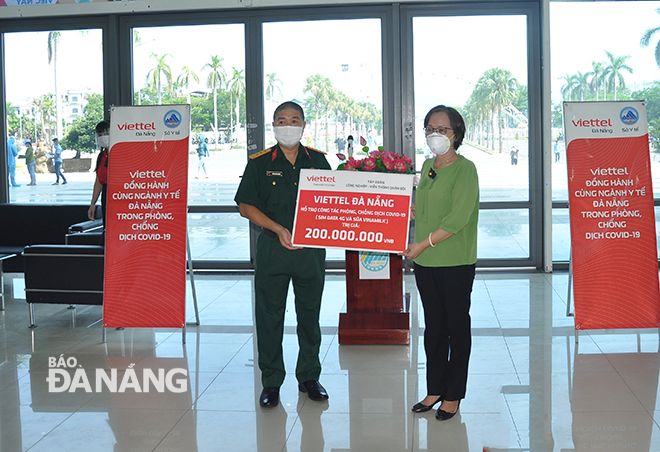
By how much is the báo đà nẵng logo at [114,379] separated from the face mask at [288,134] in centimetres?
160

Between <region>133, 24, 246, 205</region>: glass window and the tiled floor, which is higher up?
<region>133, 24, 246, 205</region>: glass window

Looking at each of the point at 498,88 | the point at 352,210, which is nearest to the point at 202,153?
the point at 498,88

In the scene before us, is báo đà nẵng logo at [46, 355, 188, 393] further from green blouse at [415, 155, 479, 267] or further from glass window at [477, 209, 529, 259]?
glass window at [477, 209, 529, 259]

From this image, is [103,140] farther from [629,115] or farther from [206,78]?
[629,115]

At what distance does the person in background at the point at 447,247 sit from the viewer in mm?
3203

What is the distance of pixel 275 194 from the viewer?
357cm

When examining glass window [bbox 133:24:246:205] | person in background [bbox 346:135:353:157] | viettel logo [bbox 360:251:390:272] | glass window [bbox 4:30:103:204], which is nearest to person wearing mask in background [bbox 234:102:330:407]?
viettel logo [bbox 360:251:390:272]

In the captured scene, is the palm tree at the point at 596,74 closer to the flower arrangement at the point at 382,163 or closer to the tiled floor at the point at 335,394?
the tiled floor at the point at 335,394

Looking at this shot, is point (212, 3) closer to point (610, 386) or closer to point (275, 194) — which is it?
point (275, 194)

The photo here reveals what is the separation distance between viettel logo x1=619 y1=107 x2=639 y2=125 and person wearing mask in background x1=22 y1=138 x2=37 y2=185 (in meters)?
6.50

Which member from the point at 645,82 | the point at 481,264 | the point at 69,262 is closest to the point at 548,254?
the point at 481,264

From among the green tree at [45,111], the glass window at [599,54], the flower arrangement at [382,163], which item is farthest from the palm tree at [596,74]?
the green tree at [45,111]

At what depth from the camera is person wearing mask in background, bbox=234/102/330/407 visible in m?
3.54

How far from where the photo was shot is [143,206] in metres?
4.85
